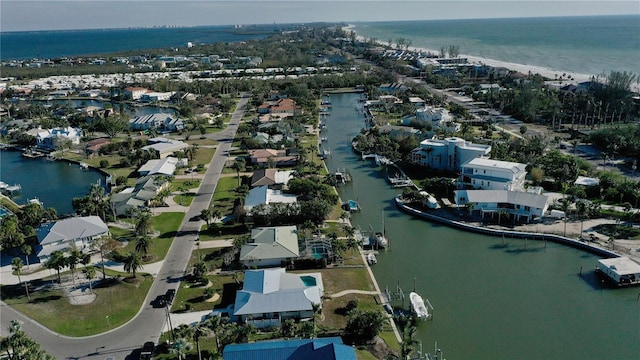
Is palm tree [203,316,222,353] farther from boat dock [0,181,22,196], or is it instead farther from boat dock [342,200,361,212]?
boat dock [0,181,22,196]

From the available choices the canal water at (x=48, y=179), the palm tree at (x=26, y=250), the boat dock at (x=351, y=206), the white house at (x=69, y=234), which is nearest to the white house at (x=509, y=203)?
the boat dock at (x=351, y=206)

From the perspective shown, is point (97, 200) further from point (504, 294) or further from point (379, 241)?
point (504, 294)

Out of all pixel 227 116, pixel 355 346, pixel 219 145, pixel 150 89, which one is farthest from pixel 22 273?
pixel 150 89

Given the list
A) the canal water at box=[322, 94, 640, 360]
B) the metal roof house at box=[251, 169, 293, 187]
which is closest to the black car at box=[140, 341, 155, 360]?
the canal water at box=[322, 94, 640, 360]

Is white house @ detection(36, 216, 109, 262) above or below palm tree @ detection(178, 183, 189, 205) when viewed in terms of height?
above

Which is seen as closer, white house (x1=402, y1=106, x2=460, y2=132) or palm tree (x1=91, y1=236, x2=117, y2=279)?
palm tree (x1=91, y1=236, x2=117, y2=279)

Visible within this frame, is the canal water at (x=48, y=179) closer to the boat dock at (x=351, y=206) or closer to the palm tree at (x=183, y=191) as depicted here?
the palm tree at (x=183, y=191)

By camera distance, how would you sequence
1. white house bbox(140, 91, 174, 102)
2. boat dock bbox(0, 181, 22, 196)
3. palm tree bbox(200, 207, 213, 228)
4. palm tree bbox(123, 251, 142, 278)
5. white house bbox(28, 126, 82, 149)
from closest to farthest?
palm tree bbox(123, 251, 142, 278) → palm tree bbox(200, 207, 213, 228) → boat dock bbox(0, 181, 22, 196) → white house bbox(28, 126, 82, 149) → white house bbox(140, 91, 174, 102)
